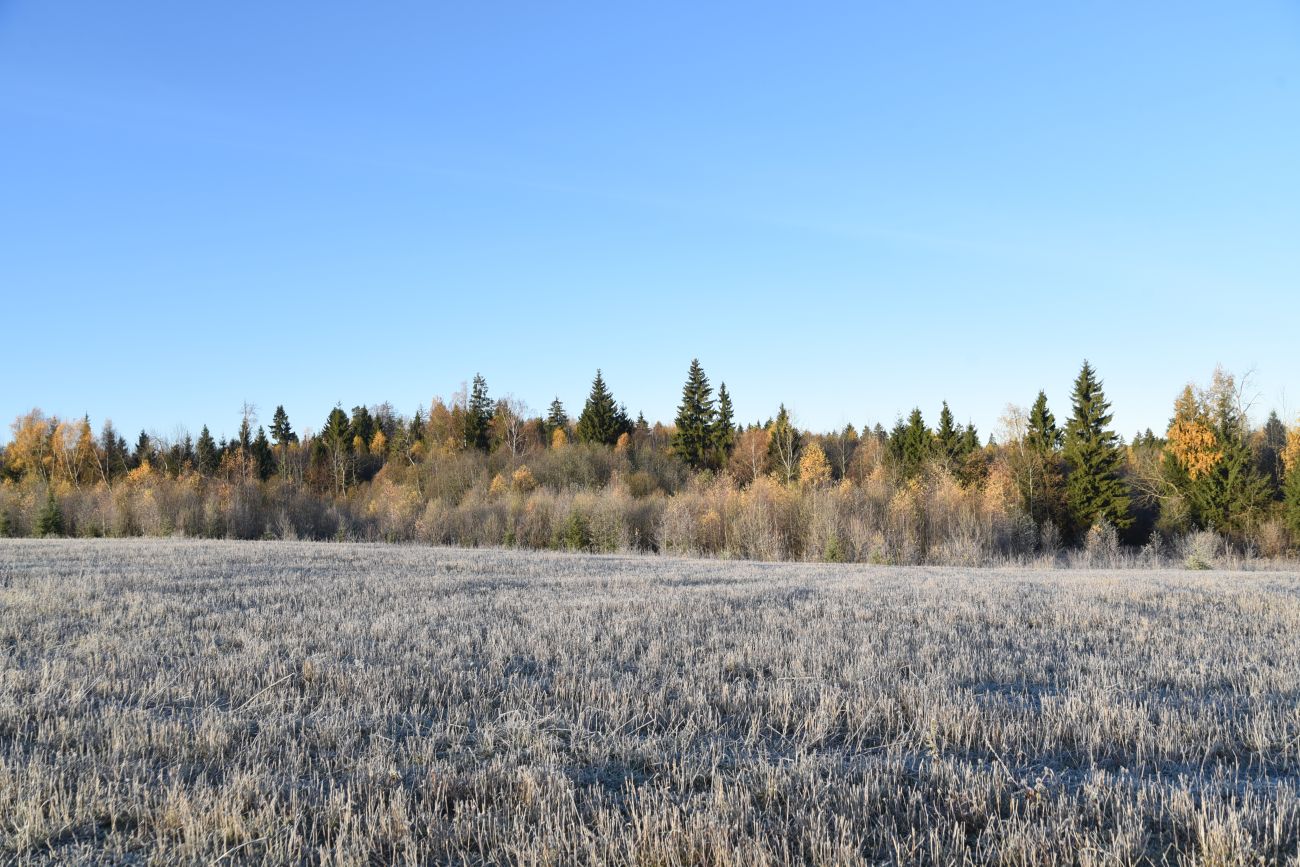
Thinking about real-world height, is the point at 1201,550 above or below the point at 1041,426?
below

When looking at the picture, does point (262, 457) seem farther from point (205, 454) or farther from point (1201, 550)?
point (1201, 550)

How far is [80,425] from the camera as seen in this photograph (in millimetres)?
85188

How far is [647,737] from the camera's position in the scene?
5477 millimetres

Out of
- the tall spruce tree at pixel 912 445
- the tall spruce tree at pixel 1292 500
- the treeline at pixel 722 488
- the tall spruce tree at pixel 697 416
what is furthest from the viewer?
the tall spruce tree at pixel 697 416

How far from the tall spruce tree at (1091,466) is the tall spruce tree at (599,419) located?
1692 inches

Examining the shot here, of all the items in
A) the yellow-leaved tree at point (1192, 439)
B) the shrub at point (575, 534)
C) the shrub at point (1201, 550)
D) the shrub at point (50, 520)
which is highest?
the yellow-leaved tree at point (1192, 439)

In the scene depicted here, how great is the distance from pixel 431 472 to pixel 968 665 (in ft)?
216

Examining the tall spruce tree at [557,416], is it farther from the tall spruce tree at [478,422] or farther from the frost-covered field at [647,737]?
the frost-covered field at [647,737]

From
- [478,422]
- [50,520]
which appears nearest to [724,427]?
[478,422]

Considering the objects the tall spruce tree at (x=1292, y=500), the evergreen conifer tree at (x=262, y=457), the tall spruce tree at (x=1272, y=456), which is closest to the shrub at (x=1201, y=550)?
the tall spruce tree at (x=1292, y=500)

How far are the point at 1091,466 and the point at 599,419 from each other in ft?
150

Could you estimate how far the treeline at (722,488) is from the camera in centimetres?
3891

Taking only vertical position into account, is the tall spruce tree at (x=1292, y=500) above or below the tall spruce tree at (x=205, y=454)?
below

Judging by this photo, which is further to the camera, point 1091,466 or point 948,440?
point 948,440
